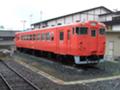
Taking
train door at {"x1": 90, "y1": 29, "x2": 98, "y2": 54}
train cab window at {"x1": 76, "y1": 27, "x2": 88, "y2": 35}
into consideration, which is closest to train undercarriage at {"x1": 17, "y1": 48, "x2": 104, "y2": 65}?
train door at {"x1": 90, "y1": 29, "x2": 98, "y2": 54}

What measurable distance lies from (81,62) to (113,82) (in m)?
4.05

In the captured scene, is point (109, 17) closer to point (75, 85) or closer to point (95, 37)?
point (95, 37)

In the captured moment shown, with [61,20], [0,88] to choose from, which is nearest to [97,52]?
[0,88]

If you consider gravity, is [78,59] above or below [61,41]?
below

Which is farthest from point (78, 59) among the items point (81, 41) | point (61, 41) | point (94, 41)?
point (61, 41)

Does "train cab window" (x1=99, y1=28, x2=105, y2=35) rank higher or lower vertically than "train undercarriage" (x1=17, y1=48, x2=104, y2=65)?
higher

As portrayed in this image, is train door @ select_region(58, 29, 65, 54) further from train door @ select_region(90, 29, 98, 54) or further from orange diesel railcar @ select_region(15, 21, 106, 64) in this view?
train door @ select_region(90, 29, 98, 54)

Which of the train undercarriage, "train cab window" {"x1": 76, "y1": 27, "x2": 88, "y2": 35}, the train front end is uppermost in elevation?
"train cab window" {"x1": 76, "y1": 27, "x2": 88, "y2": 35}

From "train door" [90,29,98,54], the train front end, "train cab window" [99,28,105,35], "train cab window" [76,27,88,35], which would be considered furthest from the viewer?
"train cab window" [99,28,105,35]

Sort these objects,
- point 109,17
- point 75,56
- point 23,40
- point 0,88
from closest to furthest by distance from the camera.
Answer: point 0,88
point 75,56
point 23,40
point 109,17

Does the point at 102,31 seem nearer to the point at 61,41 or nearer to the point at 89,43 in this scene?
the point at 89,43

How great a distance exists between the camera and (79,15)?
41.9 metres

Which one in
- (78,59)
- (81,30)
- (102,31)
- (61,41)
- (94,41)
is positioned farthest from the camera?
(61,41)

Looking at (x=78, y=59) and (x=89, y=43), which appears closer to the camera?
(x=78, y=59)
